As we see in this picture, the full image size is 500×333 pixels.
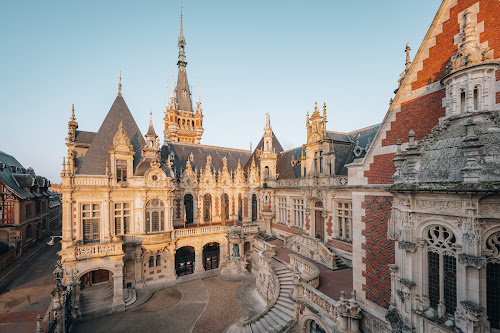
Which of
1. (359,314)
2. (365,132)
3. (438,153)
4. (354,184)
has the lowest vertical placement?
(359,314)

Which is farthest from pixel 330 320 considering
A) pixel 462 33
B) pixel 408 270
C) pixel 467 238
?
pixel 462 33

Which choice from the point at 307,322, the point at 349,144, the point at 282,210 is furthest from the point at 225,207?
the point at 307,322

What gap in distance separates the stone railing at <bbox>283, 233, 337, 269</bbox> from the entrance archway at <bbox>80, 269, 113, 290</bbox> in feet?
59.2

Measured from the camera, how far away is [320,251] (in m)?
19.0

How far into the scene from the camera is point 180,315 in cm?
1753

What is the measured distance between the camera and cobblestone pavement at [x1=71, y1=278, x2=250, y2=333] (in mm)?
16084

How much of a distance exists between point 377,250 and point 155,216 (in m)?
20.1

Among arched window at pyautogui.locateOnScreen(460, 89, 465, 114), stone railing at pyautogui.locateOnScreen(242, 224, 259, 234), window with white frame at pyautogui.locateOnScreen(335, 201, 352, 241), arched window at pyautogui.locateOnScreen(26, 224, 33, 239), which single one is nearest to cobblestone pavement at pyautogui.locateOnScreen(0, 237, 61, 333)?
arched window at pyautogui.locateOnScreen(26, 224, 33, 239)

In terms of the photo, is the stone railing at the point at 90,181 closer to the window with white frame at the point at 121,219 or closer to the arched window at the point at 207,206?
the window with white frame at the point at 121,219

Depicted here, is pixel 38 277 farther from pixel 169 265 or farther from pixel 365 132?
pixel 365 132

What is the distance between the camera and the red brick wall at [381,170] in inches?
367

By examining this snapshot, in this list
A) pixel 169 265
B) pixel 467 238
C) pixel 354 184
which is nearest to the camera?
pixel 467 238

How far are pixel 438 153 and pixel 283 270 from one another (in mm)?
15403

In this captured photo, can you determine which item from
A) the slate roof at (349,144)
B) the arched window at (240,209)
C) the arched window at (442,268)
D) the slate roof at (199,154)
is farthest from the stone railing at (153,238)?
the arched window at (442,268)
